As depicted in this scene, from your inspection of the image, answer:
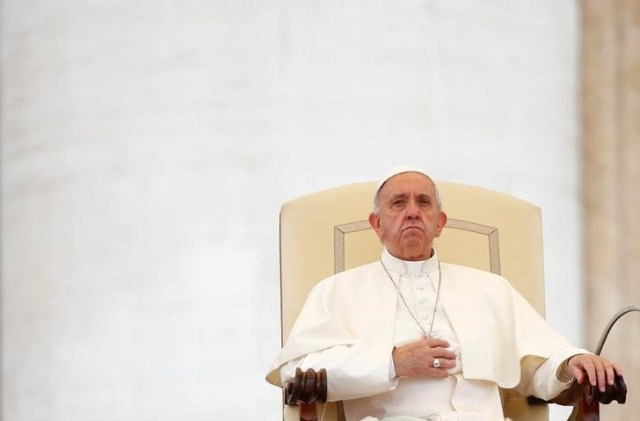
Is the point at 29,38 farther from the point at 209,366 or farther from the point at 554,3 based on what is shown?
the point at 554,3

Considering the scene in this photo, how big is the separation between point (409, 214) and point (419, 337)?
0.38 m

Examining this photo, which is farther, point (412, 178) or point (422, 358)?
point (412, 178)

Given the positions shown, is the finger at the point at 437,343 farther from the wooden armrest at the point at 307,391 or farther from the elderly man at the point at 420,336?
the wooden armrest at the point at 307,391

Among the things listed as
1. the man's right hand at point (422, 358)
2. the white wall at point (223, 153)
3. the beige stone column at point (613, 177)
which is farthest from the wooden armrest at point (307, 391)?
the beige stone column at point (613, 177)

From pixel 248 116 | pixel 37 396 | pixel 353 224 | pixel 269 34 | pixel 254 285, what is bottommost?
pixel 37 396

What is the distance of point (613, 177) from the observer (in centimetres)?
570

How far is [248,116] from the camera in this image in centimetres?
584

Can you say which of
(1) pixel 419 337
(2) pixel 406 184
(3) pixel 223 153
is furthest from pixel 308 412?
(3) pixel 223 153

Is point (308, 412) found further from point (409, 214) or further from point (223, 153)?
point (223, 153)

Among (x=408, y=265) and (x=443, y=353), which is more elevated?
(x=408, y=265)

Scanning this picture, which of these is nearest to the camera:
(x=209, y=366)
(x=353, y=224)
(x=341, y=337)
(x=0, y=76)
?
(x=341, y=337)

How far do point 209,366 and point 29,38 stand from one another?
1.92 metres

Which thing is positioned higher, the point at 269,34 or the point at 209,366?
the point at 269,34

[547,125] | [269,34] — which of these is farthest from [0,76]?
[547,125]
